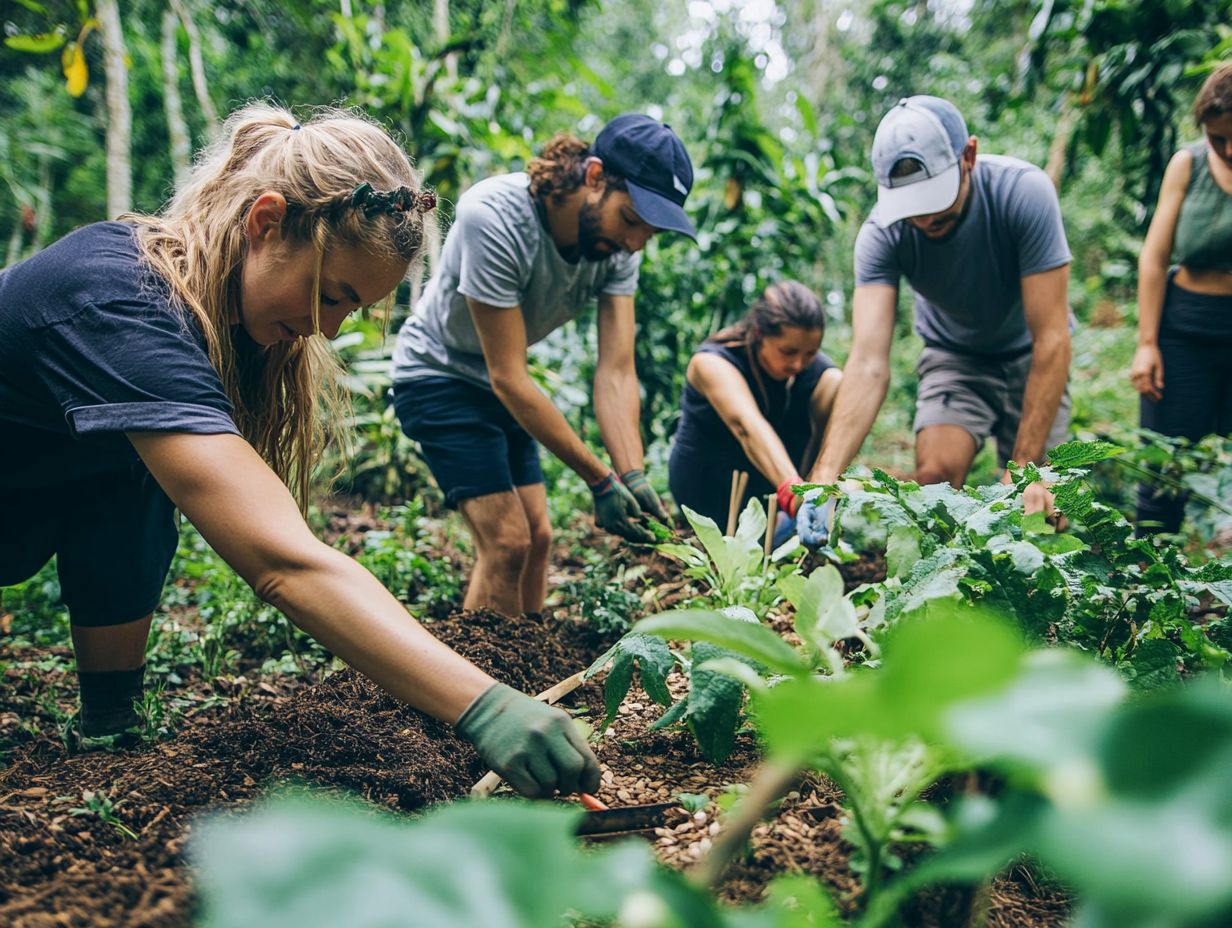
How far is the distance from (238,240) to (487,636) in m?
1.16

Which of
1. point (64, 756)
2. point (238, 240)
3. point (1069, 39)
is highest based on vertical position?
point (1069, 39)

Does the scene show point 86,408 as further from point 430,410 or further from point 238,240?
point 430,410

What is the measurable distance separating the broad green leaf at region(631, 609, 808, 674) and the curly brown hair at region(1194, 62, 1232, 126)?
9.71ft

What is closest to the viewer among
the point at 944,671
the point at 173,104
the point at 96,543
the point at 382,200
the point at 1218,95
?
the point at 944,671

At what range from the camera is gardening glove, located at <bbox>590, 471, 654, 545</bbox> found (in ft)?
9.53

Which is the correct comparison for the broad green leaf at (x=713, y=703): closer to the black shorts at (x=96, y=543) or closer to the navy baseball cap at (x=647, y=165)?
the black shorts at (x=96, y=543)

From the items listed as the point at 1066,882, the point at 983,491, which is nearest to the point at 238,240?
the point at 983,491

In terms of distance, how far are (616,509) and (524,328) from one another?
2.18 ft

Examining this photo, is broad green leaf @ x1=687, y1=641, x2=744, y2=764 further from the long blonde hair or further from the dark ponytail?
the dark ponytail

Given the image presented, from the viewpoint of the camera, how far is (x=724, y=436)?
3598mm

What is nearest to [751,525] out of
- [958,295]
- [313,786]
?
[313,786]

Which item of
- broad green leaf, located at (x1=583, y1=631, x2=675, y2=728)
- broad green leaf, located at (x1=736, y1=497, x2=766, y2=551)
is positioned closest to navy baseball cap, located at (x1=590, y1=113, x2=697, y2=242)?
broad green leaf, located at (x1=736, y1=497, x2=766, y2=551)

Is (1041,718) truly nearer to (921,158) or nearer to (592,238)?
(592,238)

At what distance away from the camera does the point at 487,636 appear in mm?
2338
